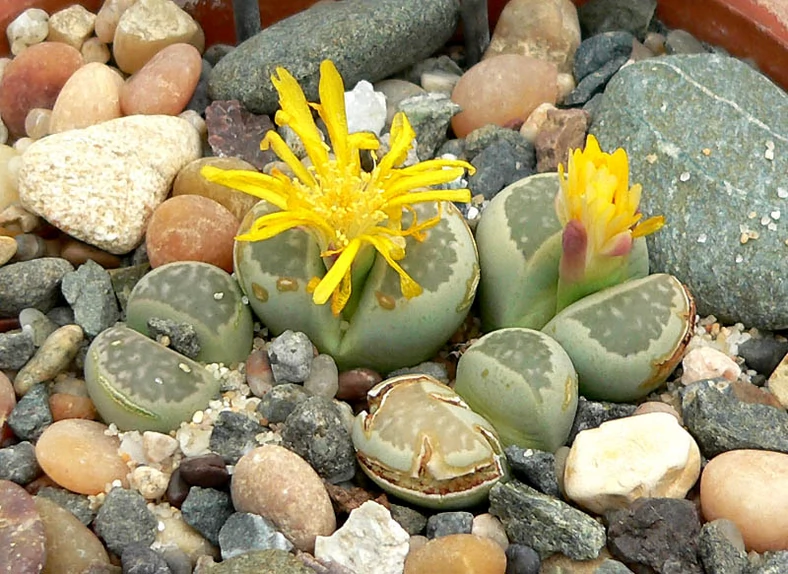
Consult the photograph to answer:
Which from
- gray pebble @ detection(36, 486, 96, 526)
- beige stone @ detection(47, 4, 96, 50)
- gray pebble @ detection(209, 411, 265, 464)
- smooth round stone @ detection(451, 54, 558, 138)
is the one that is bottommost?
gray pebble @ detection(36, 486, 96, 526)

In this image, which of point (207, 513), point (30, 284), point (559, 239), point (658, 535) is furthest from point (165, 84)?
point (658, 535)

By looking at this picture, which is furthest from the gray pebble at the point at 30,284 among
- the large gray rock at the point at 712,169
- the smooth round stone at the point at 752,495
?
the smooth round stone at the point at 752,495

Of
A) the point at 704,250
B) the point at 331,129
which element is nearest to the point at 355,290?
the point at 331,129

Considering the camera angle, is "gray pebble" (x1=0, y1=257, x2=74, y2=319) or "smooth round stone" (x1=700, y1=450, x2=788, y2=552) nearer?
"smooth round stone" (x1=700, y1=450, x2=788, y2=552)

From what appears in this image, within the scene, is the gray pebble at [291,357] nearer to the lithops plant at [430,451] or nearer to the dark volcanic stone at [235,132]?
the lithops plant at [430,451]

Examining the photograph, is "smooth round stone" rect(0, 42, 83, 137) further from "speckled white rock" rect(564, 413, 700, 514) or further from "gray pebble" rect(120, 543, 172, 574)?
"speckled white rock" rect(564, 413, 700, 514)

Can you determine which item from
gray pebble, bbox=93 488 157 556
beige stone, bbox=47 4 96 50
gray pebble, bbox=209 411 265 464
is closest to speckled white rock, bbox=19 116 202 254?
beige stone, bbox=47 4 96 50

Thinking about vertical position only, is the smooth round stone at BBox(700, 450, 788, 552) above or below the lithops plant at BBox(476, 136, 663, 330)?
below
